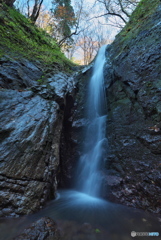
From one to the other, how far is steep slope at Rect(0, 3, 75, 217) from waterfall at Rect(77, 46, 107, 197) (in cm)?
124

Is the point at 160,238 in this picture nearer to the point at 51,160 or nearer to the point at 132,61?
the point at 51,160

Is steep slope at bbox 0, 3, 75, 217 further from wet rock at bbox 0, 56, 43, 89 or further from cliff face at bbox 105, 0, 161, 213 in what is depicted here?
cliff face at bbox 105, 0, 161, 213

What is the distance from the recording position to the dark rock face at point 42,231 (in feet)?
7.35

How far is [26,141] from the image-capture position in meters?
3.82

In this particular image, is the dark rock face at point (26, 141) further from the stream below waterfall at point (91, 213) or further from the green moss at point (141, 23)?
the green moss at point (141, 23)

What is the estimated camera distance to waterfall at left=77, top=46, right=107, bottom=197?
5137 millimetres

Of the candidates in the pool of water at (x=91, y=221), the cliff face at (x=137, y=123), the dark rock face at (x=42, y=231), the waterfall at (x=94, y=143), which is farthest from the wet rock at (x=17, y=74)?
the dark rock face at (x=42, y=231)

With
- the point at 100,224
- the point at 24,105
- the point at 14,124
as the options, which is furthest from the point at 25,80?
the point at 100,224

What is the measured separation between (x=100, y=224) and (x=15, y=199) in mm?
1880

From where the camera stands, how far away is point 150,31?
576cm

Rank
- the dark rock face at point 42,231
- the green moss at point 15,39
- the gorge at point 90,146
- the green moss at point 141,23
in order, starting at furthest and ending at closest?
the green moss at point 15,39 → the green moss at point 141,23 → the gorge at point 90,146 → the dark rock face at point 42,231

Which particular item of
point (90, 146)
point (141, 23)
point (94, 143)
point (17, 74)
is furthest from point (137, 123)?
point (141, 23)

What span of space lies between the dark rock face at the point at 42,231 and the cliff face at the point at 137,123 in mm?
2258

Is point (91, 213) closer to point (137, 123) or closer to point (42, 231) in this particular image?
point (42, 231)
